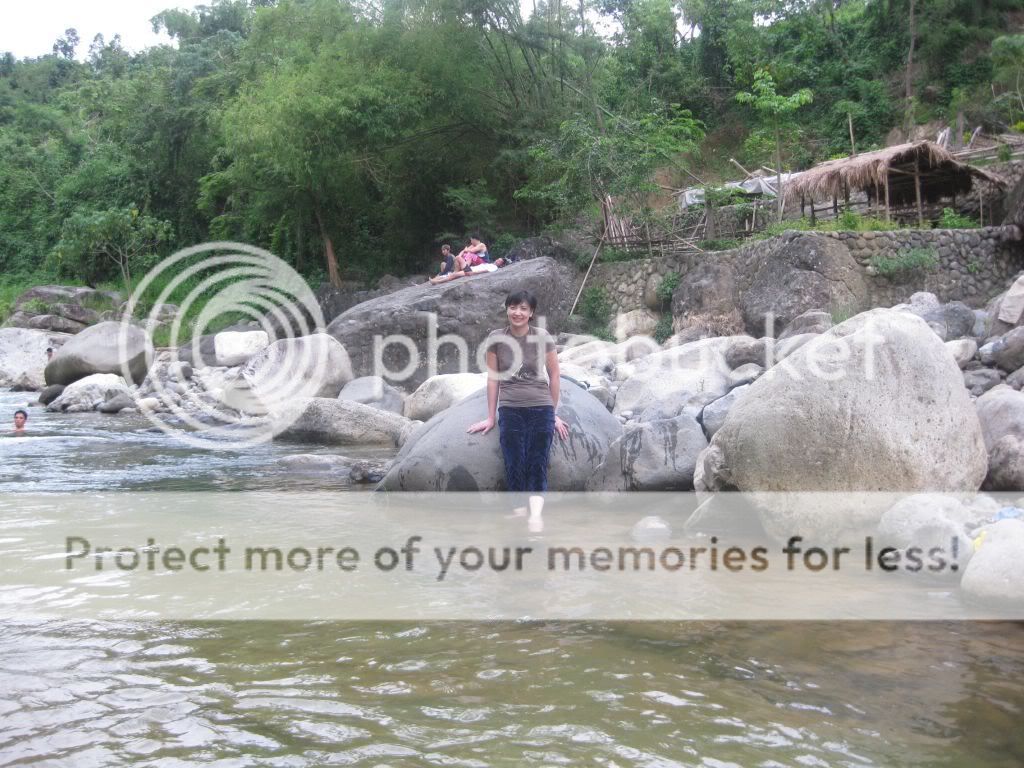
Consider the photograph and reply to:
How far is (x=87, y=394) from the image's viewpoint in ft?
50.6

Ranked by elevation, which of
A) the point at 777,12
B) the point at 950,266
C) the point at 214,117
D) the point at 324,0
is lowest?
the point at 950,266

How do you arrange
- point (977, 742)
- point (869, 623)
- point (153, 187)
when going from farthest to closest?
point (153, 187)
point (869, 623)
point (977, 742)

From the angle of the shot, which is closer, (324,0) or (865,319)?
(865,319)

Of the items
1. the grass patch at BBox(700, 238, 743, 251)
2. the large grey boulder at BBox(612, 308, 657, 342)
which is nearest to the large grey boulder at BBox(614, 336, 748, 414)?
the large grey boulder at BBox(612, 308, 657, 342)

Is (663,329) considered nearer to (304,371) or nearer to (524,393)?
(304,371)

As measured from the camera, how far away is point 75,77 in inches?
1981

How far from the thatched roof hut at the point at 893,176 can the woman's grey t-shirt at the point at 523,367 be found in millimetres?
12674

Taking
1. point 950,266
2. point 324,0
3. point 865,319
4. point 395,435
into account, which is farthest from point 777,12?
point 865,319

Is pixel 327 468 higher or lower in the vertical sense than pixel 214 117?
lower

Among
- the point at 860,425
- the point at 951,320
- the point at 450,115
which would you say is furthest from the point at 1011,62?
the point at 860,425

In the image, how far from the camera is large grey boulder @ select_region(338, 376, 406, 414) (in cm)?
1164

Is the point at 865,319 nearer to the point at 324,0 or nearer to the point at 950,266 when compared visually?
the point at 950,266

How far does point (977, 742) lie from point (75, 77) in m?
57.6

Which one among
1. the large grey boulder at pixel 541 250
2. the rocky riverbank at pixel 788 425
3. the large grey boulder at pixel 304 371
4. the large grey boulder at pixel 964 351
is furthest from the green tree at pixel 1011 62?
the large grey boulder at pixel 304 371
